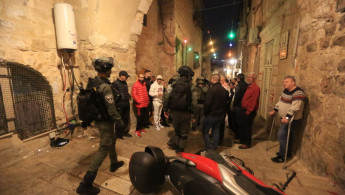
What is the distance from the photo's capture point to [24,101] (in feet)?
10.8

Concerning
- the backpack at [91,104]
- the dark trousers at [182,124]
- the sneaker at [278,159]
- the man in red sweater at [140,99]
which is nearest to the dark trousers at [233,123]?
the sneaker at [278,159]

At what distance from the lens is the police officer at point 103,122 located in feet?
7.55

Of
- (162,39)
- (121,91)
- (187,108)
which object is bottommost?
(187,108)

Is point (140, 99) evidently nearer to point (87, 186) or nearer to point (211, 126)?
point (211, 126)

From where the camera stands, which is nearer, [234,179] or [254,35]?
[234,179]

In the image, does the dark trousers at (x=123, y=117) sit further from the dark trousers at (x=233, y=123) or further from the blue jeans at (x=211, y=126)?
the dark trousers at (x=233, y=123)

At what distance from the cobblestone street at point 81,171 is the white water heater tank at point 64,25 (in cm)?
212

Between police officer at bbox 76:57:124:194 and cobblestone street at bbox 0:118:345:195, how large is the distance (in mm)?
247

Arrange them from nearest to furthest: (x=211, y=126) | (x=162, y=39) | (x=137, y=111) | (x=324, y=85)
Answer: (x=324, y=85)
(x=211, y=126)
(x=137, y=111)
(x=162, y=39)

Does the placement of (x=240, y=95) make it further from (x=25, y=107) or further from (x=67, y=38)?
(x=25, y=107)

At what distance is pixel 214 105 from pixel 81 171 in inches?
106

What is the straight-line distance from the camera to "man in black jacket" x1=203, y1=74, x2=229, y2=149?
10.9 ft

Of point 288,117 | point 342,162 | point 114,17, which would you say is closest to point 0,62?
point 114,17

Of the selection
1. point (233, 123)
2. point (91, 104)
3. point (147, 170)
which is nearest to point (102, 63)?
point (91, 104)
